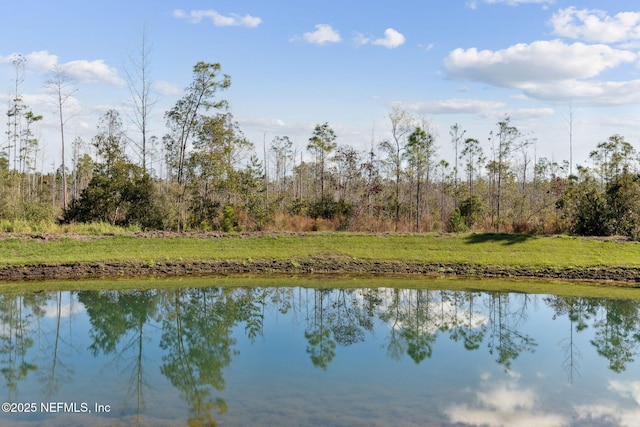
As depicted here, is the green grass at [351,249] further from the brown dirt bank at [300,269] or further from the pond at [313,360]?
the pond at [313,360]

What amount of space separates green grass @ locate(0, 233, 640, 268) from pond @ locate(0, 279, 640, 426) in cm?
457

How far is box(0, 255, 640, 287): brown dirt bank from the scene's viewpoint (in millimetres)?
17297

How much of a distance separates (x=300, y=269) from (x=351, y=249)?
2899 mm

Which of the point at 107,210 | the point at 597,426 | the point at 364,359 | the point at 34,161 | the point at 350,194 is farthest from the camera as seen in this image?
the point at 34,161

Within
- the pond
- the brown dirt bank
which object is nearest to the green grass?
the brown dirt bank

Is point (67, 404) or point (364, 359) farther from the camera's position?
point (364, 359)

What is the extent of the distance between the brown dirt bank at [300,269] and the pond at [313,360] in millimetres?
3064

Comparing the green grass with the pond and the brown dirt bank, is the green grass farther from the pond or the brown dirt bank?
the pond

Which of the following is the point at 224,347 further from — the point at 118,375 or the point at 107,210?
the point at 107,210

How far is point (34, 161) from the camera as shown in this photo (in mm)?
42469

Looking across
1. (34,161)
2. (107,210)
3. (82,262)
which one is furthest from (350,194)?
(34,161)

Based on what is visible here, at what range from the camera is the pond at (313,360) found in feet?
22.2

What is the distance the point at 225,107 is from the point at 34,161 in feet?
82.5

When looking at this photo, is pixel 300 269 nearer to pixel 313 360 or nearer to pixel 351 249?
pixel 351 249
